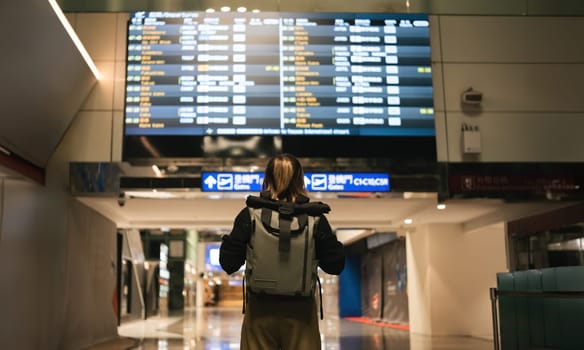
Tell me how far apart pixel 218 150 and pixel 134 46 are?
177 centimetres

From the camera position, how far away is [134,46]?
8039mm

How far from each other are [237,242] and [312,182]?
5.55 meters

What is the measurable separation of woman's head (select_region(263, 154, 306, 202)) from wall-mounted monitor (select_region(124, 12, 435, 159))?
5.39m

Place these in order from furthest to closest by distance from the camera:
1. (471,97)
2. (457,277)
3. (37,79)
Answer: (457,277) → (471,97) → (37,79)

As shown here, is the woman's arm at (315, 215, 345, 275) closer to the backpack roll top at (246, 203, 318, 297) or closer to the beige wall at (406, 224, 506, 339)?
the backpack roll top at (246, 203, 318, 297)

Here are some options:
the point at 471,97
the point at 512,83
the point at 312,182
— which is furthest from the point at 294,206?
the point at 512,83

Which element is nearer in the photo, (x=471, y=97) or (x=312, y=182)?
(x=312, y=182)

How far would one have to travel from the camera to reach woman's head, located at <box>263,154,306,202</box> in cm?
246

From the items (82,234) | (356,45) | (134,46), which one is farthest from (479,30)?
(82,234)

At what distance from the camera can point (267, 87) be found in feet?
26.2

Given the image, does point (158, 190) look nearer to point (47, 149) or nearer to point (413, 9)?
point (47, 149)

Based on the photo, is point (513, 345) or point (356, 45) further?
point (356, 45)

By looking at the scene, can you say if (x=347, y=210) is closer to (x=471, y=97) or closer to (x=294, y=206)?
(x=471, y=97)

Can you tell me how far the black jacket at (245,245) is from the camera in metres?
2.32
